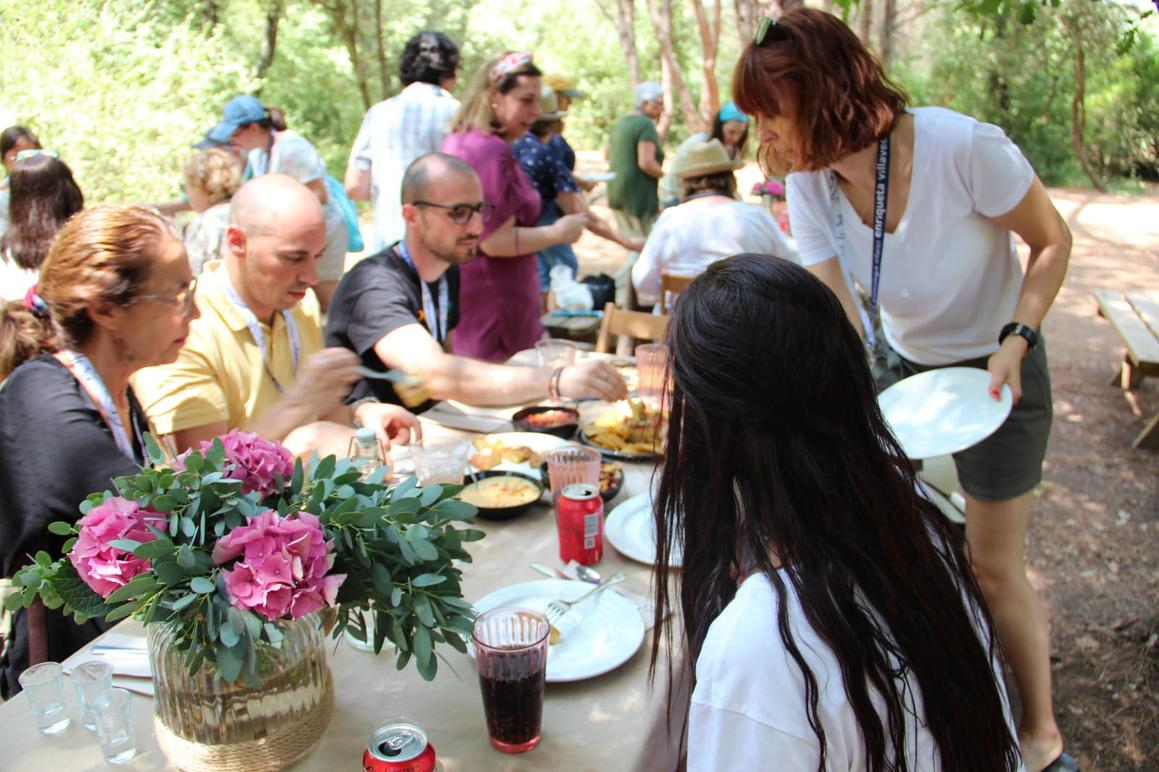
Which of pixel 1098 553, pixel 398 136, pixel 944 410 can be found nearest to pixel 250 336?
pixel 944 410

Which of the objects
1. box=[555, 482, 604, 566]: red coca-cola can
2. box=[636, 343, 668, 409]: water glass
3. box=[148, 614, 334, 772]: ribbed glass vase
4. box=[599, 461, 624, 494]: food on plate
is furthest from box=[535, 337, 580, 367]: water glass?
box=[148, 614, 334, 772]: ribbed glass vase

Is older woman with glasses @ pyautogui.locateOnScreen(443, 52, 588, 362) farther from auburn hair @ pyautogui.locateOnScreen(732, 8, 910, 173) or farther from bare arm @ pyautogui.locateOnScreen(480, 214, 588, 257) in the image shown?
auburn hair @ pyautogui.locateOnScreen(732, 8, 910, 173)

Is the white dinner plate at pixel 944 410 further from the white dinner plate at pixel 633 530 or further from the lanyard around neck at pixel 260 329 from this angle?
the lanyard around neck at pixel 260 329

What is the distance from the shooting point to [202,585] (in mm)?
1150

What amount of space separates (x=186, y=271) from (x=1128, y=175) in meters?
16.6

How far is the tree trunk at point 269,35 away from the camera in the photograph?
12.6m

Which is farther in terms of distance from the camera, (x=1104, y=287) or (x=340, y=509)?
(x=1104, y=287)

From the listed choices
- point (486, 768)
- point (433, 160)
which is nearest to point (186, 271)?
point (433, 160)

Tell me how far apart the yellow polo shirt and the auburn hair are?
1.58m

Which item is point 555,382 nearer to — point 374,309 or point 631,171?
point 374,309

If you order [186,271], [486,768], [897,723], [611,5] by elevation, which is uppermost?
[611,5]

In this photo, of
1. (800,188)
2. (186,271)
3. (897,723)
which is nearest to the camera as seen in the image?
(897,723)

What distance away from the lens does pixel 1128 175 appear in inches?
581

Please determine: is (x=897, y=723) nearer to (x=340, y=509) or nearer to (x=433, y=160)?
(x=340, y=509)
